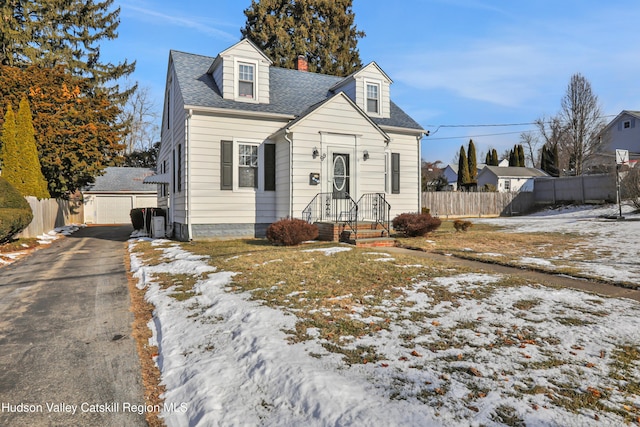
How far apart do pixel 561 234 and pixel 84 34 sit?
3737 cm

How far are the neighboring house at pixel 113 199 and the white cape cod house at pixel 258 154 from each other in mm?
18934

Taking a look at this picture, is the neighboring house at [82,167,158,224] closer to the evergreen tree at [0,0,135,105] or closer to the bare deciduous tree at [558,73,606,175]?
the evergreen tree at [0,0,135,105]

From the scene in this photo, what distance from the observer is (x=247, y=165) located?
A: 1269 cm

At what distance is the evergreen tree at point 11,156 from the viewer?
15.6m

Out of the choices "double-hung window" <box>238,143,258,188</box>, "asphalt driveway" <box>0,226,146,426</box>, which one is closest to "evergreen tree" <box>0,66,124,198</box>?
"double-hung window" <box>238,143,258,188</box>

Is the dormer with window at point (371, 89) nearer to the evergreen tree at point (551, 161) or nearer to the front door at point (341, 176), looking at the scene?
the front door at point (341, 176)

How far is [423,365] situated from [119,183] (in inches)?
1301

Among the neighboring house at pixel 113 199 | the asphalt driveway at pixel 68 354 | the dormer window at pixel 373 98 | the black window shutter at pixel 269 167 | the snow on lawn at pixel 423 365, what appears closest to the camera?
the snow on lawn at pixel 423 365

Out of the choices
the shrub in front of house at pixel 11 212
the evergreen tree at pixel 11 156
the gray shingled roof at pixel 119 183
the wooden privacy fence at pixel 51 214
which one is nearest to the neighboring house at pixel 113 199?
the gray shingled roof at pixel 119 183

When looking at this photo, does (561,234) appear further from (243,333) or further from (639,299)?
(243,333)

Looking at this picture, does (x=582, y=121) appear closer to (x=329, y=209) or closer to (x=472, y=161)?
(x=472, y=161)

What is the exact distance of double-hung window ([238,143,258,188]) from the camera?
12.6m

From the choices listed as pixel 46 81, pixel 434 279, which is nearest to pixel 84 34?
pixel 46 81

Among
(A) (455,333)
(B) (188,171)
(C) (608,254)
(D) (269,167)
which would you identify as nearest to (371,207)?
(D) (269,167)
